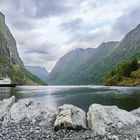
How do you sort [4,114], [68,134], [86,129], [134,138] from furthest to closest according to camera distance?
1. [4,114]
2. [86,129]
3. [68,134]
4. [134,138]

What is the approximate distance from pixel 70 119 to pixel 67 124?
960mm

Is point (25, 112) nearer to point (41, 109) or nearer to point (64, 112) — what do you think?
point (41, 109)

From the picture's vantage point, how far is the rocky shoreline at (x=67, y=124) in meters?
30.0

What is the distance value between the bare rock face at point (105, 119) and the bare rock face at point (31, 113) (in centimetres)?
620

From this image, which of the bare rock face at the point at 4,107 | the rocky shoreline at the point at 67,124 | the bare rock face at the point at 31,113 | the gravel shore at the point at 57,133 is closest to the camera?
the gravel shore at the point at 57,133

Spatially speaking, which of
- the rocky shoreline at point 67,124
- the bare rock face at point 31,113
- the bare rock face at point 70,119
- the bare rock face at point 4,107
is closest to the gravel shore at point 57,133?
the rocky shoreline at point 67,124

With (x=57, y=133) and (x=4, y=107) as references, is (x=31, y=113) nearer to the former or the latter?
(x=4, y=107)

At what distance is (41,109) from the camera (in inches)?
1587

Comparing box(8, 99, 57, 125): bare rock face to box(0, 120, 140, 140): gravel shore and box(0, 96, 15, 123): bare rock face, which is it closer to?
box(0, 96, 15, 123): bare rock face

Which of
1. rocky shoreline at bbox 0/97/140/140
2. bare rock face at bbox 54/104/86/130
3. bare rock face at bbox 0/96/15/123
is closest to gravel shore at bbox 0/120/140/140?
rocky shoreline at bbox 0/97/140/140

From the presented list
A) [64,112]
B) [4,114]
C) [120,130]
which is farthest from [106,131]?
[4,114]

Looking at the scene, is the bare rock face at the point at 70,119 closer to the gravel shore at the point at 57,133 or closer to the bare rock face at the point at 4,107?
the gravel shore at the point at 57,133

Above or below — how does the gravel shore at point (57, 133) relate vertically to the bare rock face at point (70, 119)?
below

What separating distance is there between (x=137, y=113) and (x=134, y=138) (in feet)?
49.6
